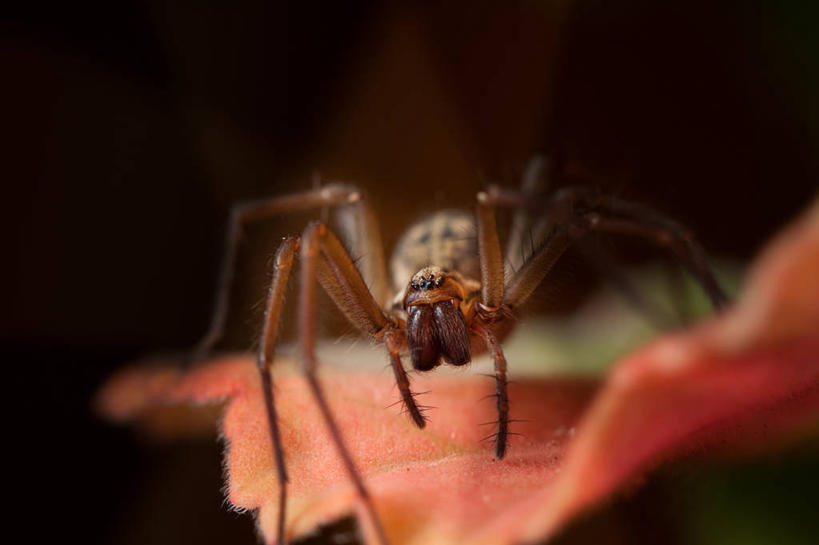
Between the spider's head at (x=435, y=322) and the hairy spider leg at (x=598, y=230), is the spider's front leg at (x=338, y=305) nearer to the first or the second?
the spider's head at (x=435, y=322)

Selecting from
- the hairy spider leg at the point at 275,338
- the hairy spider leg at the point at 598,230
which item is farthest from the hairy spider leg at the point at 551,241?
the hairy spider leg at the point at 275,338

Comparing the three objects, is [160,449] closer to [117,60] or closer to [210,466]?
[210,466]

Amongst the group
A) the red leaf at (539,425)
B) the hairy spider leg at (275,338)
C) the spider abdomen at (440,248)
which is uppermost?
the spider abdomen at (440,248)

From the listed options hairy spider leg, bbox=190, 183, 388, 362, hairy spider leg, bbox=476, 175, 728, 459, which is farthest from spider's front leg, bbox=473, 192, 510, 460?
hairy spider leg, bbox=190, 183, 388, 362

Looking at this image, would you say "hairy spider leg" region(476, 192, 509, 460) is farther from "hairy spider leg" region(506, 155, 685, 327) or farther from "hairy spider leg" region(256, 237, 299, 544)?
"hairy spider leg" region(256, 237, 299, 544)

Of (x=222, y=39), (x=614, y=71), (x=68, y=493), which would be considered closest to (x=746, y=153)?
(x=614, y=71)

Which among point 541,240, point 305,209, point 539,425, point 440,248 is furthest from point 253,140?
point 539,425
